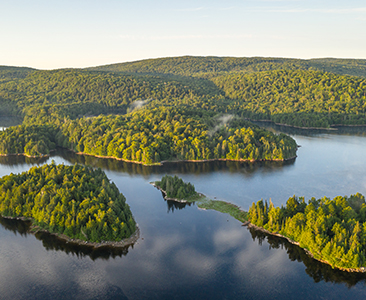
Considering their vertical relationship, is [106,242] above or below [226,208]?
below

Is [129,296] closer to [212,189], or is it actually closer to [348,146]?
[212,189]

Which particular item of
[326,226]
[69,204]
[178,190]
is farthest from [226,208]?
[69,204]

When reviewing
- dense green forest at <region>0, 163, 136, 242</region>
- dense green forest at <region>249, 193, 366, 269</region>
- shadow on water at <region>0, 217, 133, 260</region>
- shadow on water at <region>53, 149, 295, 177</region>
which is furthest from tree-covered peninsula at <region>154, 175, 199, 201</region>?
shadow on water at <region>0, 217, 133, 260</region>

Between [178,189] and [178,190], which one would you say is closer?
[178,190]

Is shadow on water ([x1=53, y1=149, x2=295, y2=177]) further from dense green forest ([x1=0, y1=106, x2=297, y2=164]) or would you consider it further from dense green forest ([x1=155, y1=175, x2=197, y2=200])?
dense green forest ([x1=155, y1=175, x2=197, y2=200])

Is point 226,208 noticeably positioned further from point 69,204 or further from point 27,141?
point 27,141

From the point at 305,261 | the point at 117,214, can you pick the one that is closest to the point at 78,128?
the point at 117,214
